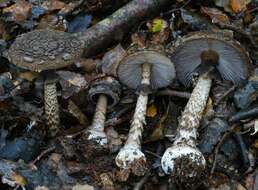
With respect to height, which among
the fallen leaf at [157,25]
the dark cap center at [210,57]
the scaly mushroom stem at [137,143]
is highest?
the dark cap center at [210,57]

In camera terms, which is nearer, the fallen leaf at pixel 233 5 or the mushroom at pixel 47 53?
the mushroom at pixel 47 53

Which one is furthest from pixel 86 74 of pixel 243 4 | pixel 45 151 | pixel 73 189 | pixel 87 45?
pixel 243 4

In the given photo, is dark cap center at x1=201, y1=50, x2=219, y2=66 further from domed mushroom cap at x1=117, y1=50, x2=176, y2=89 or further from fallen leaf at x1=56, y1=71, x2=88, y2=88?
fallen leaf at x1=56, y1=71, x2=88, y2=88

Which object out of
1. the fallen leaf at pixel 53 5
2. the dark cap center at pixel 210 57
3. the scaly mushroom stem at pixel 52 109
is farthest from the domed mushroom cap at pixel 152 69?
the fallen leaf at pixel 53 5

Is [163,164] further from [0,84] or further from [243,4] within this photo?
[243,4]

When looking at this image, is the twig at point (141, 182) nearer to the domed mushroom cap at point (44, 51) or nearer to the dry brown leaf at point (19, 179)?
the dry brown leaf at point (19, 179)

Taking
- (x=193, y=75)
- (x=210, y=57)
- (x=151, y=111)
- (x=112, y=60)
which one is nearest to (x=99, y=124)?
(x=151, y=111)

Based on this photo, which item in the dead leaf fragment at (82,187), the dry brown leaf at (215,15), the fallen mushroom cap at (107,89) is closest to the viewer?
the dead leaf fragment at (82,187)
